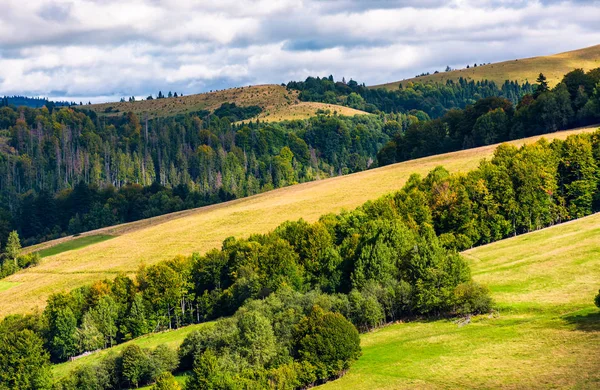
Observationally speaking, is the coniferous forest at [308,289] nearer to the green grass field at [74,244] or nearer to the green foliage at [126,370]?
the green foliage at [126,370]

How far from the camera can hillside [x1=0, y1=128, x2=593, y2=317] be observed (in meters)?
119

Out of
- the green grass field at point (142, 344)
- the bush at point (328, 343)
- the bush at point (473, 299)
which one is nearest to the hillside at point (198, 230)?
the green grass field at point (142, 344)

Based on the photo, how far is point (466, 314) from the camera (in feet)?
256

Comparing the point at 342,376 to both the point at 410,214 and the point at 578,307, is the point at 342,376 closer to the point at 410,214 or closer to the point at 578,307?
the point at 578,307

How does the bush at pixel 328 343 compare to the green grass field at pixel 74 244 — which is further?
the green grass field at pixel 74 244

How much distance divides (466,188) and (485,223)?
692 centimetres

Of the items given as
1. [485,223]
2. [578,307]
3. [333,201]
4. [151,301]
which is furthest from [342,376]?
[333,201]

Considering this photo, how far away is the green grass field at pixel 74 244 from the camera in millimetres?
154500

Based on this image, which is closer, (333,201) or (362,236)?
(362,236)

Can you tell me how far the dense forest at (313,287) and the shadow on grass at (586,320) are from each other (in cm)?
1040

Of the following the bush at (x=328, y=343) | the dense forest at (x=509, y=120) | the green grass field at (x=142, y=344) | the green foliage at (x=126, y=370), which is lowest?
the green grass field at (x=142, y=344)

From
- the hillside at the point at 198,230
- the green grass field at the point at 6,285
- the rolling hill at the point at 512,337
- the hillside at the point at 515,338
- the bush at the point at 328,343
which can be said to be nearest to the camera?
the hillside at the point at 515,338

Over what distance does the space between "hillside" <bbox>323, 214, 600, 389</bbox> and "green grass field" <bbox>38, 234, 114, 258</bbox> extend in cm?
9424

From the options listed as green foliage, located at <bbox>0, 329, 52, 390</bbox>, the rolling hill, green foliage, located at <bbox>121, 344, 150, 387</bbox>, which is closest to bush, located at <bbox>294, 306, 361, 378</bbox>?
the rolling hill
